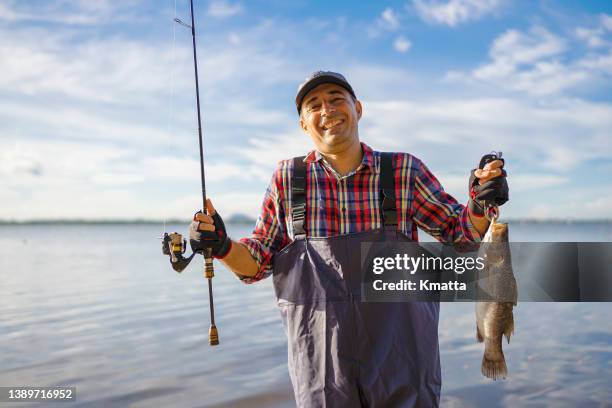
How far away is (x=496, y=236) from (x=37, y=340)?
8.47 m

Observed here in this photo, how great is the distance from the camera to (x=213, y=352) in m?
8.41

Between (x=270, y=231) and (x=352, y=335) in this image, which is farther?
(x=270, y=231)

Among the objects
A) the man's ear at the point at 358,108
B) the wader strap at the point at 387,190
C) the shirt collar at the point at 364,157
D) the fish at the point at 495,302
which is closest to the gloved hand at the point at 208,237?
the shirt collar at the point at 364,157

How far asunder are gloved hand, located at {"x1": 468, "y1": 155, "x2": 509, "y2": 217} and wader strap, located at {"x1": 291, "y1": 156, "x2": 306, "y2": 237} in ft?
3.16

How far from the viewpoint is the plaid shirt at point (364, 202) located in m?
3.19

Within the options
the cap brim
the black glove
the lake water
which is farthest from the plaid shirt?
the lake water

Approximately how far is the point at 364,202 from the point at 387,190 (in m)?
0.15

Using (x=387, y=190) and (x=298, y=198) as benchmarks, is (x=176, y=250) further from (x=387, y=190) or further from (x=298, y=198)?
(x=387, y=190)

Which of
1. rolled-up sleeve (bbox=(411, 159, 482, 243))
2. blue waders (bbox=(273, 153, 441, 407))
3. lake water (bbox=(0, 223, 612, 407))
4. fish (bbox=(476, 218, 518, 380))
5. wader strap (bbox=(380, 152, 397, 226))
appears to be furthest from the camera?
lake water (bbox=(0, 223, 612, 407))

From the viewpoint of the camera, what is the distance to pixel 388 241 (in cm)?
313

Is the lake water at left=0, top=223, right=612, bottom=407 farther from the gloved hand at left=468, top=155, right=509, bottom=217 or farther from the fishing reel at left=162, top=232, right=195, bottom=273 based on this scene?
the gloved hand at left=468, top=155, right=509, bottom=217

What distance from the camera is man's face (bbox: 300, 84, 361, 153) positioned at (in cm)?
328

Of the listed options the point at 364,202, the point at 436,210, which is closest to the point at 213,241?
the point at 364,202

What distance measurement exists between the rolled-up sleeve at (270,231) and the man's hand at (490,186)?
3.62 feet
